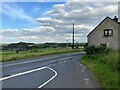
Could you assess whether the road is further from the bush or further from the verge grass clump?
the bush

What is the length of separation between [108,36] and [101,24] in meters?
3.03

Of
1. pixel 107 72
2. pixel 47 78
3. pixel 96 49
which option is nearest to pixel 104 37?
pixel 96 49

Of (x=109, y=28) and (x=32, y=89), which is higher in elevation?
(x=109, y=28)

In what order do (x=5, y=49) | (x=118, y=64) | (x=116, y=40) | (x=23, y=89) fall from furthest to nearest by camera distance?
(x=5, y=49) → (x=116, y=40) → (x=118, y=64) → (x=23, y=89)

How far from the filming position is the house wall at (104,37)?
2117 inches

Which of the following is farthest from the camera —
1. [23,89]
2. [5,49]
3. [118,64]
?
[5,49]

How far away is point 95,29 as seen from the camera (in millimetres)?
56719

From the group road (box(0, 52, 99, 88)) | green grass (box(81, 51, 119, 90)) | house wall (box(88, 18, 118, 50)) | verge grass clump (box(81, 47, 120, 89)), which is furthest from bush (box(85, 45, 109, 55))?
road (box(0, 52, 99, 88))

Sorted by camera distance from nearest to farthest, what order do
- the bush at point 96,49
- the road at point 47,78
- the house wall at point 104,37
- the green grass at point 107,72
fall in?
the green grass at point 107,72 → the road at point 47,78 → the bush at point 96,49 → the house wall at point 104,37

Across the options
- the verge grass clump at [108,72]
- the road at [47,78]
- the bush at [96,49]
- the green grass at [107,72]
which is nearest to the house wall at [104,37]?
the bush at [96,49]

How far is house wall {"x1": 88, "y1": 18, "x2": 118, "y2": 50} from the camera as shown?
53.8 m

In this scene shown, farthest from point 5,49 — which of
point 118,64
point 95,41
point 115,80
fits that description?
point 115,80

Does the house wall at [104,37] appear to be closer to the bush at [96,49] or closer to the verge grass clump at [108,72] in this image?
the bush at [96,49]

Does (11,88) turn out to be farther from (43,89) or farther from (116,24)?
(116,24)
